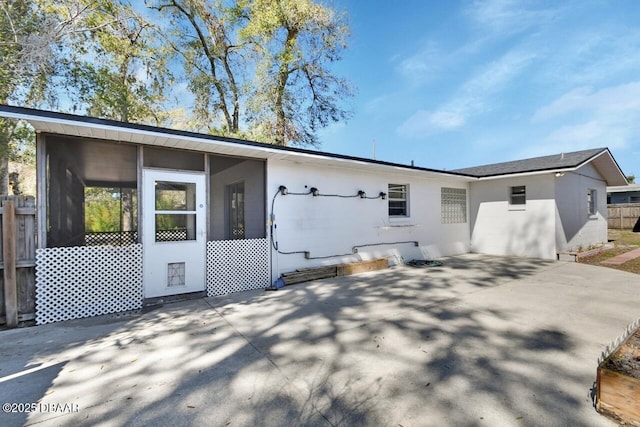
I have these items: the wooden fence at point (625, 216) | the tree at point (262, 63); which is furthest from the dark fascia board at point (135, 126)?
the wooden fence at point (625, 216)

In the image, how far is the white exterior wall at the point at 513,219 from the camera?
7777mm

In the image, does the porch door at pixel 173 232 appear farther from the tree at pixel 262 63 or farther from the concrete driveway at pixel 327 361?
the tree at pixel 262 63

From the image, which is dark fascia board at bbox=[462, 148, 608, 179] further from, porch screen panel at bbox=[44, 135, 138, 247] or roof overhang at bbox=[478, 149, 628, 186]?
porch screen panel at bbox=[44, 135, 138, 247]

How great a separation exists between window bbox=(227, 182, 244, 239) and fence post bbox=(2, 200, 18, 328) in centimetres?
275

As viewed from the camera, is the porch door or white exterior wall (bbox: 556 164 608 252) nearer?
the porch door

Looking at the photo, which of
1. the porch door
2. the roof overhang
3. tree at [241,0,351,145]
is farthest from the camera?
tree at [241,0,351,145]

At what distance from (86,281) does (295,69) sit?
1173 centimetres

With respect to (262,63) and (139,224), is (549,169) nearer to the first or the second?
(139,224)

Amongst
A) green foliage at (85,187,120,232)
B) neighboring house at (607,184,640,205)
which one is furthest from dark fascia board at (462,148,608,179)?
neighboring house at (607,184,640,205)

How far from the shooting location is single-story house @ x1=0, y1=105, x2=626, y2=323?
3.82m

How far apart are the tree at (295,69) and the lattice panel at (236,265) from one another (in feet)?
25.7

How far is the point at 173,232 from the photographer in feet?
15.2

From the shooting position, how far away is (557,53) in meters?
9.43

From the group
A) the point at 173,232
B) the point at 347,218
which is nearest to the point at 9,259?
the point at 173,232
